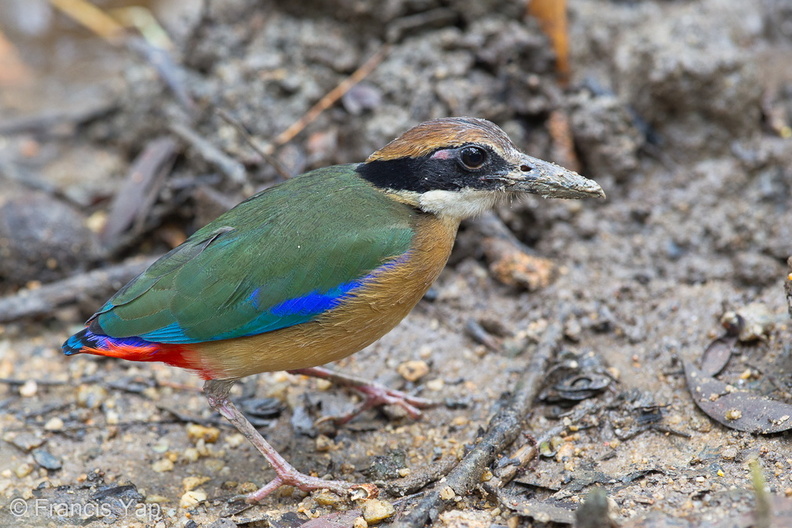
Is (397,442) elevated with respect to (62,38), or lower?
lower

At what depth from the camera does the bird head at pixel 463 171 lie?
429 cm

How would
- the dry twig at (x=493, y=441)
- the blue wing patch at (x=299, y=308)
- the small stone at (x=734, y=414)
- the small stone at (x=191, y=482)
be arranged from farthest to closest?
the small stone at (x=191, y=482) < the blue wing patch at (x=299, y=308) < the small stone at (x=734, y=414) < the dry twig at (x=493, y=441)

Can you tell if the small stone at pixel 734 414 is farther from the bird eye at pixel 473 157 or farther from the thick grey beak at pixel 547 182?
the bird eye at pixel 473 157

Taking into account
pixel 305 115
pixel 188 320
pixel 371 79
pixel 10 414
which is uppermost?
pixel 371 79

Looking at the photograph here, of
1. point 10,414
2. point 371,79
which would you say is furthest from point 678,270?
point 10,414

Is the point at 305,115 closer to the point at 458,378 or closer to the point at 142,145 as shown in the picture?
the point at 142,145

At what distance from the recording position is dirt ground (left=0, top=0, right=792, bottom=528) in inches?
166

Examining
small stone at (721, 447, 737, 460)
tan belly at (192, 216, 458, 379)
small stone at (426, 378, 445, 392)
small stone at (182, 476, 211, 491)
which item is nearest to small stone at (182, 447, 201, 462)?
small stone at (182, 476, 211, 491)

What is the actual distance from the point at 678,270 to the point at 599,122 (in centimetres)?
131

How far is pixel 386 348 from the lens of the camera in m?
5.53

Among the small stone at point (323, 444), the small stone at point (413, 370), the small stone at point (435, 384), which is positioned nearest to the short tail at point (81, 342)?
the small stone at point (323, 444)

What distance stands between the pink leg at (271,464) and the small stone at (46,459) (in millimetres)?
937

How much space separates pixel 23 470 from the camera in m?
4.54

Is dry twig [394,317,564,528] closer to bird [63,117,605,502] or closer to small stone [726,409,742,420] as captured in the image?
bird [63,117,605,502]
